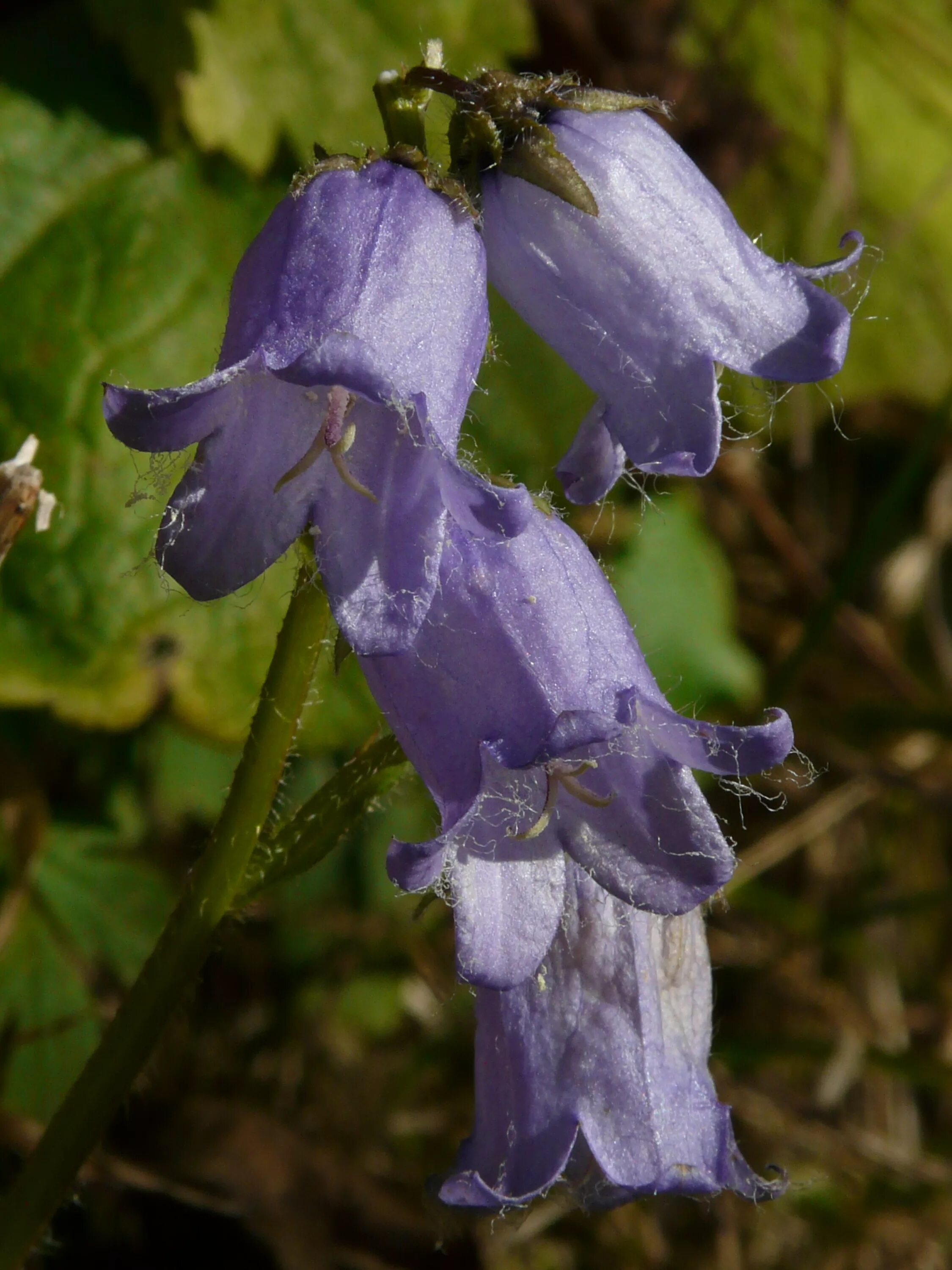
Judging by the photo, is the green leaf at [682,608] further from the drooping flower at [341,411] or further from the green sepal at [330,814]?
the drooping flower at [341,411]

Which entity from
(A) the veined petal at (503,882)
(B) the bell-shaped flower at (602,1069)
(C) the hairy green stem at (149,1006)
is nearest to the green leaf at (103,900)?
(C) the hairy green stem at (149,1006)

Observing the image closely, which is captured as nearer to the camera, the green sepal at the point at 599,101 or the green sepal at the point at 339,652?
the green sepal at the point at 339,652

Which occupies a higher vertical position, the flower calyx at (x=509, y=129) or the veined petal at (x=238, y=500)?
the flower calyx at (x=509, y=129)

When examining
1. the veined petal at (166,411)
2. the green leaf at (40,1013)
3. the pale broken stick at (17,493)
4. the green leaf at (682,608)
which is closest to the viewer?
the veined petal at (166,411)

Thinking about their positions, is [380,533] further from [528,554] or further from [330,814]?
[330,814]

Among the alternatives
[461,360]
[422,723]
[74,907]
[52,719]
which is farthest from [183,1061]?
[461,360]

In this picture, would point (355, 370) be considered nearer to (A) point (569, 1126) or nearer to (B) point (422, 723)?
(B) point (422, 723)

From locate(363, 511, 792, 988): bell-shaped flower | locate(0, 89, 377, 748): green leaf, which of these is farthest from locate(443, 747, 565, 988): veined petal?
locate(0, 89, 377, 748): green leaf
